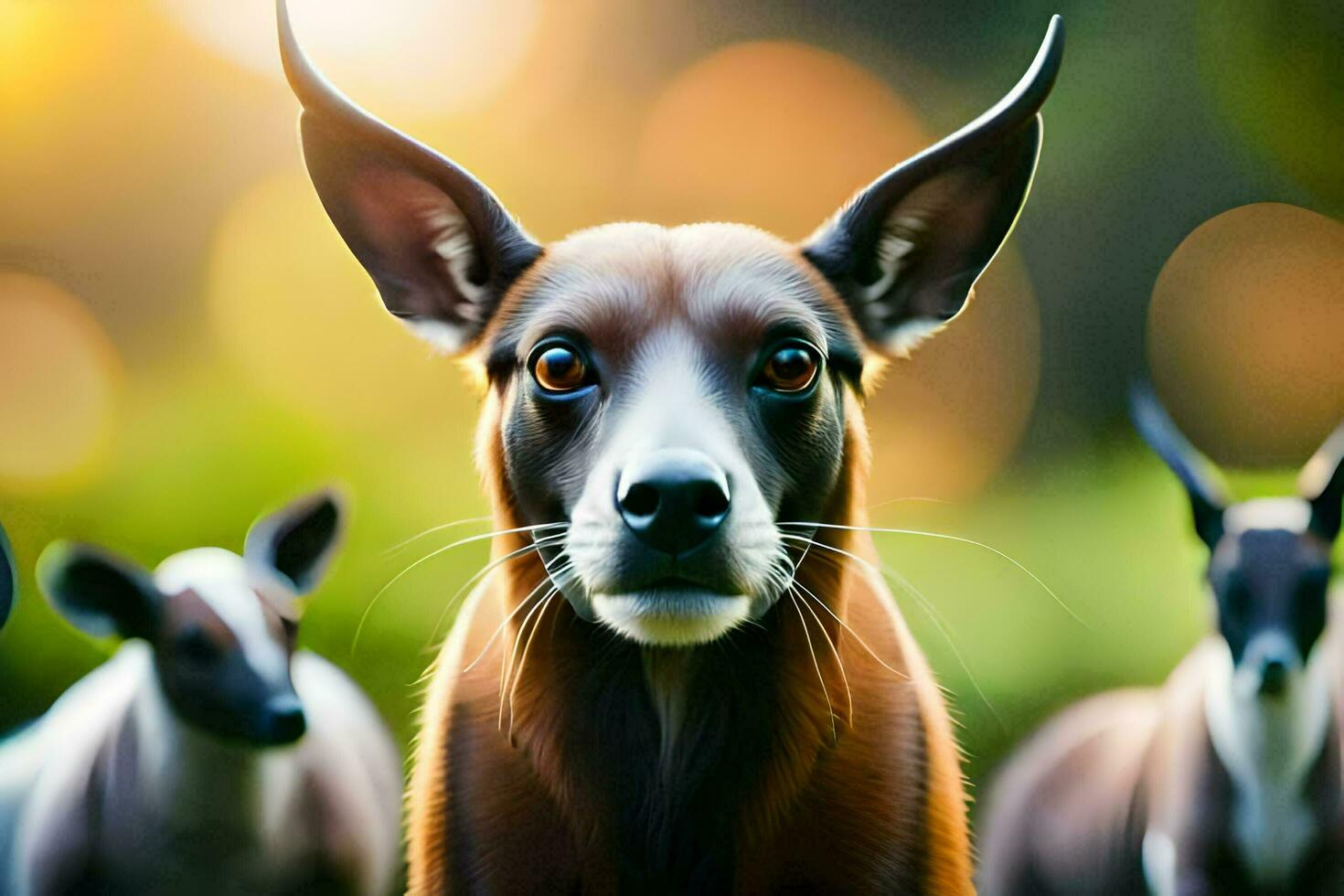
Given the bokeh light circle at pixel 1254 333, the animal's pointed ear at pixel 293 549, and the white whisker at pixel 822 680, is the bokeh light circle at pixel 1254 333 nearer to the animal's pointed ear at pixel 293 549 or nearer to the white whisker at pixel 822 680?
the white whisker at pixel 822 680

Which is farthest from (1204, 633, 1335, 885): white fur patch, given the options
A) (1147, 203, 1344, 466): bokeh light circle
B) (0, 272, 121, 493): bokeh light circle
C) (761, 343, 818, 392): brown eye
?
(0, 272, 121, 493): bokeh light circle

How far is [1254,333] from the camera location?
2.59 metres

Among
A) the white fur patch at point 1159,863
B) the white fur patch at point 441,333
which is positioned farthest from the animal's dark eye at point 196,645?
the white fur patch at point 1159,863

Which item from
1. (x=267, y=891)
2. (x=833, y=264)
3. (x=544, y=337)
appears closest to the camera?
(x=544, y=337)

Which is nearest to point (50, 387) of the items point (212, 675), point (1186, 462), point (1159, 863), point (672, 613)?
point (212, 675)

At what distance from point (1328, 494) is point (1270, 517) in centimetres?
12

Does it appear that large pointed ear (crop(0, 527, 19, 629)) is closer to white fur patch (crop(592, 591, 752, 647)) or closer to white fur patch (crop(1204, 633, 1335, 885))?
white fur patch (crop(592, 591, 752, 647))

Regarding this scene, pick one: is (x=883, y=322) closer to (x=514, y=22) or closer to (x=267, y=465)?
(x=514, y=22)

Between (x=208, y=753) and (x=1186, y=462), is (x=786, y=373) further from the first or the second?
(x=208, y=753)

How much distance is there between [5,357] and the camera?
8.71ft

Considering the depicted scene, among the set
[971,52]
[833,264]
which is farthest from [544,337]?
[971,52]

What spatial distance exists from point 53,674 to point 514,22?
1.77 metres

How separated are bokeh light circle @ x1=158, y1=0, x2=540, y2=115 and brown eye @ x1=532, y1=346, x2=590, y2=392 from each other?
95 cm

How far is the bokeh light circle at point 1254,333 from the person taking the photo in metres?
2.55
